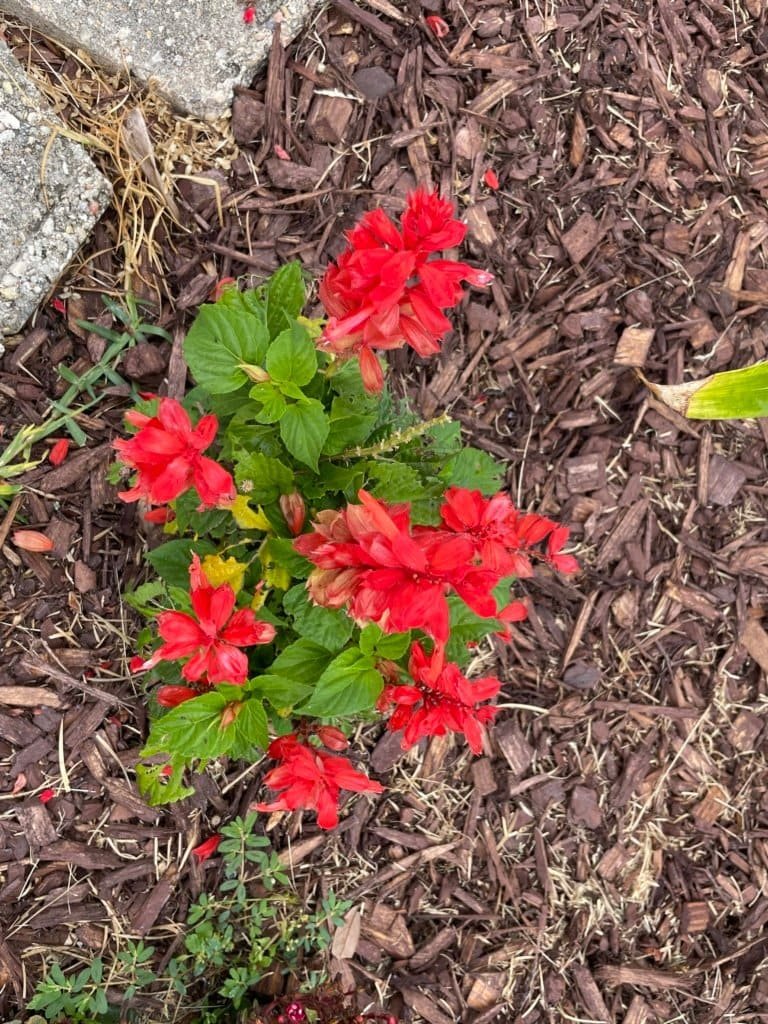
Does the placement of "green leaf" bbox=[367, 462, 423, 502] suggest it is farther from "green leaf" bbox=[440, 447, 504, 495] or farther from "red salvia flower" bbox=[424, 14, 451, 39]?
"red salvia flower" bbox=[424, 14, 451, 39]

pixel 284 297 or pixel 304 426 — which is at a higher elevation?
pixel 284 297

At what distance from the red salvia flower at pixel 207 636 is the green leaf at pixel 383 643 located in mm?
217

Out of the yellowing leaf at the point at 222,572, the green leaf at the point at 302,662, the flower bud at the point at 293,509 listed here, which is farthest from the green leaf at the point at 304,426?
the green leaf at the point at 302,662

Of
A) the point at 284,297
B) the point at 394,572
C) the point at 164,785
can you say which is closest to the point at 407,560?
the point at 394,572

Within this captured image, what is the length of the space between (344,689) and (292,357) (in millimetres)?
584

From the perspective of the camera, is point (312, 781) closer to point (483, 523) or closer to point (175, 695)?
point (175, 695)

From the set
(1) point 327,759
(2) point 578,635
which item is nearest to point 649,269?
(2) point 578,635

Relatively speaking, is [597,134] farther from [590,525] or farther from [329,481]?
[329,481]

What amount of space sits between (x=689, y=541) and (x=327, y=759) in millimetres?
1457

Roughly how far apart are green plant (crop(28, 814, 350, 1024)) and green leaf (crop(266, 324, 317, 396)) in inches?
47.1

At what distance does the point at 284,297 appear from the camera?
5.35 feet

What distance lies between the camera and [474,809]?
96.0 inches

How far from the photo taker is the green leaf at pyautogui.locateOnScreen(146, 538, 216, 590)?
1.79m

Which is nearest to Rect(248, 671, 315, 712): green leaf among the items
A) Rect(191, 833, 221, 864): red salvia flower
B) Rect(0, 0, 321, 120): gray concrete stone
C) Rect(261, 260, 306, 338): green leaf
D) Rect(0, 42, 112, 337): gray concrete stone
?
Rect(261, 260, 306, 338): green leaf
